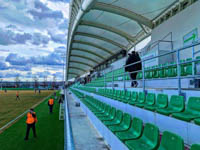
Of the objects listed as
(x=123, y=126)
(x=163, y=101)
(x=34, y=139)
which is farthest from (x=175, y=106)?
(x=34, y=139)

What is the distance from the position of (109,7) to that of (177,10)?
532cm

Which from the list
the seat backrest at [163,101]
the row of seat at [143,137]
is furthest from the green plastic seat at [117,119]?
the seat backrest at [163,101]

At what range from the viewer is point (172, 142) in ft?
6.33

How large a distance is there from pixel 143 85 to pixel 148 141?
9.43 ft

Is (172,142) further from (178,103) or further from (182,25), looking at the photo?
(182,25)

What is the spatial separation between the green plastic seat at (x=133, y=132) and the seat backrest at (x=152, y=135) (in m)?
0.22

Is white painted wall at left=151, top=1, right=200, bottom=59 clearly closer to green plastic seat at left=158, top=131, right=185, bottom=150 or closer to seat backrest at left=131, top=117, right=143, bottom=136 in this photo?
seat backrest at left=131, top=117, right=143, bottom=136

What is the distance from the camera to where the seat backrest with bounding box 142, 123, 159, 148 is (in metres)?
2.34

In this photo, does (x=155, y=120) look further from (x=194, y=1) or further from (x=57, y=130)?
(x=194, y=1)

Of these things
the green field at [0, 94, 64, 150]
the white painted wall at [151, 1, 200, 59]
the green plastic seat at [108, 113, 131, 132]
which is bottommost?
the green field at [0, 94, 64, 150]

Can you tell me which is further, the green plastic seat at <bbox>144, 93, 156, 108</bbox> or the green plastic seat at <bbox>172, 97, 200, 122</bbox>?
the green plastic seat at <bbox>144, 93, 156, 108</bbox>

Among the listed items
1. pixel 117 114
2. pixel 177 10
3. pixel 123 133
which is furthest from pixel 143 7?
pixel 123 133

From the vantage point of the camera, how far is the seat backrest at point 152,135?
234 cm

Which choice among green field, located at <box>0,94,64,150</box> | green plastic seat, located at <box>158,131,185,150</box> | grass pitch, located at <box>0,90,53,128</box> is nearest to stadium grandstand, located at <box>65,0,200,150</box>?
green plastic seat, located at <box>158,131,185,150</box>
